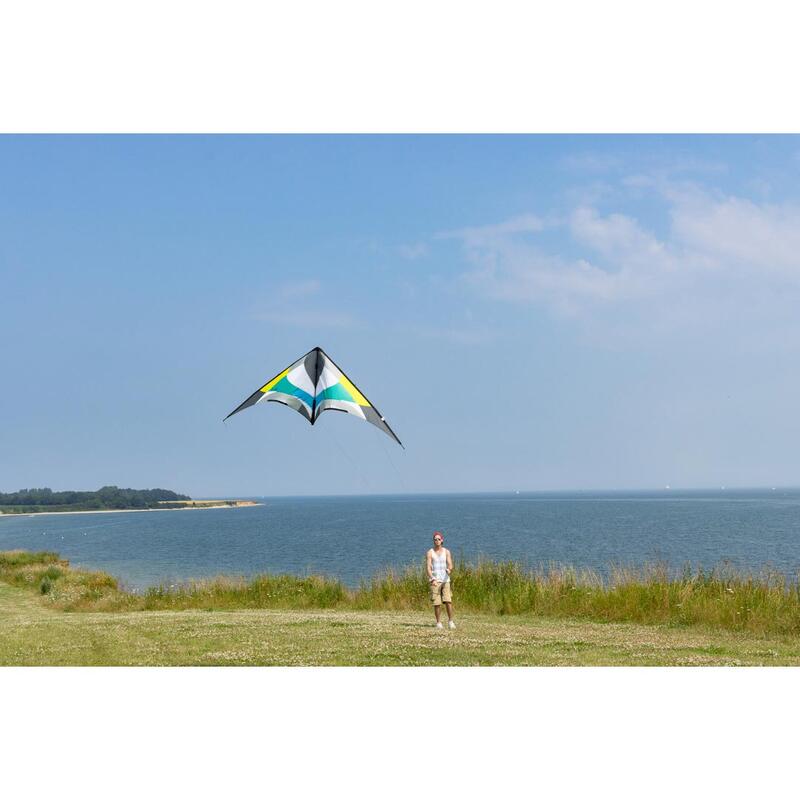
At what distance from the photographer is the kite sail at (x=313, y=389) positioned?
432 inches

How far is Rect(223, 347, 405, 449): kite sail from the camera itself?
432 inches

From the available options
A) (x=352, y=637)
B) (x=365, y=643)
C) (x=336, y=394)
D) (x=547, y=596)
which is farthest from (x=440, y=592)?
(x=547, y=596)

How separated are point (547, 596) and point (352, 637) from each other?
5.29 meters

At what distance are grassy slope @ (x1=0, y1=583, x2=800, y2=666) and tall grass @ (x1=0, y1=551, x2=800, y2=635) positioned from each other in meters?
0.81

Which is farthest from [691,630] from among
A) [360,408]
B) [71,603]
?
[71,603]

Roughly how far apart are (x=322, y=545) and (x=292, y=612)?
35677mm

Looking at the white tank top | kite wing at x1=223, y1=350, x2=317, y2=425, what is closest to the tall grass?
the white tank top

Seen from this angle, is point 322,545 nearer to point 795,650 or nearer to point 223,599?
point 223,599

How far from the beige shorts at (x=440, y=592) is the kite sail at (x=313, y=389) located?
9.16 ft

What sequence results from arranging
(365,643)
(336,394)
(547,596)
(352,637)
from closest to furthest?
1. (365,643)
2. (352,637)
3. (336,394)
4. (547,596)

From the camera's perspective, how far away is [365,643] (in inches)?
397

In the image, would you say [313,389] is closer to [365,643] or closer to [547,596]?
[365,643]

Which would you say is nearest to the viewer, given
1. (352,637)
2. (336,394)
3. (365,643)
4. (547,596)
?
(365,643)

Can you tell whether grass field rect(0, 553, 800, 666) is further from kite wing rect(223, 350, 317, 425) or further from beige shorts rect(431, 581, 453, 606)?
kite wing rect(223, 350, 317, 425)
